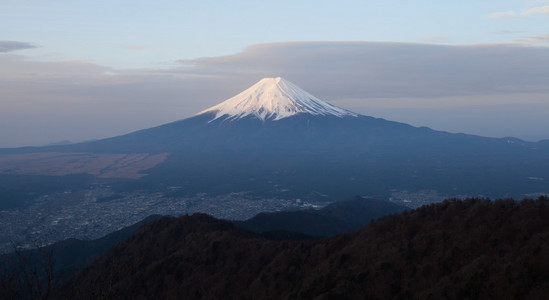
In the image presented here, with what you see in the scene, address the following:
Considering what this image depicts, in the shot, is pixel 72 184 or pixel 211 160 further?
pixel 211 160

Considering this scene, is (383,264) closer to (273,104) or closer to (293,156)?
(293,156)

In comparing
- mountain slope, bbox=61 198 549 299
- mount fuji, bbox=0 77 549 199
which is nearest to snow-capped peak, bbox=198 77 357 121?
mount fuji, bbox=0 77 549 199

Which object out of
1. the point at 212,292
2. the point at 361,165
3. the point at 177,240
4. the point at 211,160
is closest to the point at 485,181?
the point at 361,165

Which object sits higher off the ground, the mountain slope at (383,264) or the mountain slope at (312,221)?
the mountain slope at (383,264)

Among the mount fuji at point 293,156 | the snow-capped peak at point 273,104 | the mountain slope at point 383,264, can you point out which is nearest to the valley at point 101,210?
the mount fuji at point 293,156

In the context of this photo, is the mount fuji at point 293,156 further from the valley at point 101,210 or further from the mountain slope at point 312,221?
the mountain slope at point 312,221

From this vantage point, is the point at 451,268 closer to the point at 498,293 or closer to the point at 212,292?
the point at 498,293
